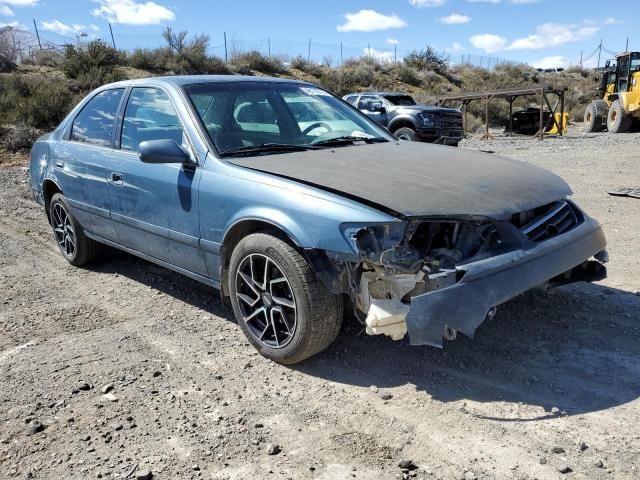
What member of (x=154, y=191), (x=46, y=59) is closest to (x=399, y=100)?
(x=154, y=191)

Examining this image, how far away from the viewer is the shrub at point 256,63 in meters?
31.3

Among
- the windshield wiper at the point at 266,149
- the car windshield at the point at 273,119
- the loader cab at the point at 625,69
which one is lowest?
the windshield wiper at the point at 266,149

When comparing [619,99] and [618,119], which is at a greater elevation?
[619,99]

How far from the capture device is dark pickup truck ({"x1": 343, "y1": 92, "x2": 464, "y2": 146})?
1513 cm

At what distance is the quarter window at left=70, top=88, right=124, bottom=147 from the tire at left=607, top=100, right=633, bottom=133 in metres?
20.5

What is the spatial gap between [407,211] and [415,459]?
116 cm

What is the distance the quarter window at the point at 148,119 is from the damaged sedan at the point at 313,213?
13 mm

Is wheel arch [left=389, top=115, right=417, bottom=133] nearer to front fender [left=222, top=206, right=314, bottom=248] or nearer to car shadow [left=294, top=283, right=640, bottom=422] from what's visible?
car shadow [left=294, top=283, right=640, bottom=422]

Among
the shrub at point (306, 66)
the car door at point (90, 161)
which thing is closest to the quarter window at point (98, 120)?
the car door at point (90, 161)

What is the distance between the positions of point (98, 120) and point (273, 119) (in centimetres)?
167

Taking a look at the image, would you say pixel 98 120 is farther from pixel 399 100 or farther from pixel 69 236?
pixel 399 100

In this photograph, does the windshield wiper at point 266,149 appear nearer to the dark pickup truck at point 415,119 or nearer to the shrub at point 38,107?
the dark pickup truck at point 415,119

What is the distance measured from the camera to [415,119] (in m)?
15.2

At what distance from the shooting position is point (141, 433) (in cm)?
276
